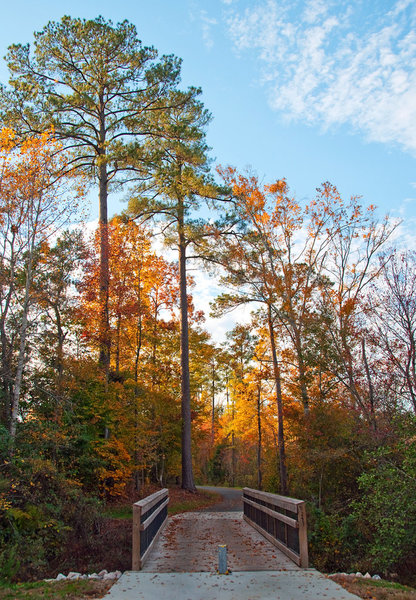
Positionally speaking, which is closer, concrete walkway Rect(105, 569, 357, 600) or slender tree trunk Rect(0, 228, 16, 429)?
concrete walkway Rect(105, 569, 357, 600)

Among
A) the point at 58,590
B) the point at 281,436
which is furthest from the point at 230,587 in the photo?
the point at 281,436

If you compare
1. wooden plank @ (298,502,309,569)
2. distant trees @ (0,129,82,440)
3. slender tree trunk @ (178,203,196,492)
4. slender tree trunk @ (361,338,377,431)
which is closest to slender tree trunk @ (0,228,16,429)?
distant trees @ (0,129,82,440)

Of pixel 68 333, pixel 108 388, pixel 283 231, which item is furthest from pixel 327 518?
pixel 283 231

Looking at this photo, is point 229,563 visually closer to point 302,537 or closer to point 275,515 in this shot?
point 302,537

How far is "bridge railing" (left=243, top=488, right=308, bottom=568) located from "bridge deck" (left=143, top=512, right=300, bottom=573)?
0.40 ft

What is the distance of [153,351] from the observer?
22875mm

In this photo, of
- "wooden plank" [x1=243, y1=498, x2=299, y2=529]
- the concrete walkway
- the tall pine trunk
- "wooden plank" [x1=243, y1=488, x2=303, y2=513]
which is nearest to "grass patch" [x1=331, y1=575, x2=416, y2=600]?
the concrete walkway

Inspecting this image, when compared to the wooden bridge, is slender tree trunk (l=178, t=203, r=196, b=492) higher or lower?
higher

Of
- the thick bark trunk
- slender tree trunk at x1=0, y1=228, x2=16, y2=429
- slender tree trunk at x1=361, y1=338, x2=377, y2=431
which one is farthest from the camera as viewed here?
the thick bark trunk

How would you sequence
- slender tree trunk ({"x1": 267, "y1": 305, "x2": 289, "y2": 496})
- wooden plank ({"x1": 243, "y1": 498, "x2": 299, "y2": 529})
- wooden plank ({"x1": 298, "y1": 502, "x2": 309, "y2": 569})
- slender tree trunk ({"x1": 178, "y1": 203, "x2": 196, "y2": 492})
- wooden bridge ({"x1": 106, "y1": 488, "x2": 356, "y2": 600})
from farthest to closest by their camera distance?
slender tree trunk ({"x1": 267, "y1": 305, "x2": 289, "y2": 496}) → slender tree trunk ({"x1": 178, "y1": 203, "x2": 196, "y2": 492}) → wooden plank ({"x1": 243, "y1": 498, "x2": 299, "y2": 529}) → wooden plank ({"x1": 298, "y1": 502, "x2": 309, "y2": 569}) → wooden bridge ({"x1": 106, "y1": 488, "x2": 356, "y2": 600})

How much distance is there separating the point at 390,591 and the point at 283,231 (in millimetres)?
12783

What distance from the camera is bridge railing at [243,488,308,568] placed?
6.31 meters

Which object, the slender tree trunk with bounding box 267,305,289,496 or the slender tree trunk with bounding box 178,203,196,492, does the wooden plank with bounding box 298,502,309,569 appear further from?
the slender tree trunk with bounding box 178,203,196,492

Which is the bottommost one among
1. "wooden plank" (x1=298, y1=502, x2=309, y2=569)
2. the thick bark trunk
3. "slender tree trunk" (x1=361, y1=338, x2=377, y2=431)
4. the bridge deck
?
the bridge deck
